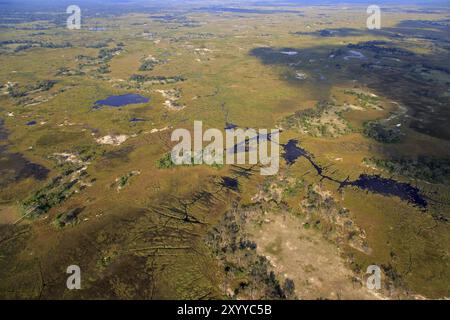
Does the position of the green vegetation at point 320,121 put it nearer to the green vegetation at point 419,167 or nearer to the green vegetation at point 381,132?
the green vegetation at point 381,132

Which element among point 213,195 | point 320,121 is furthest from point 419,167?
point 213,195

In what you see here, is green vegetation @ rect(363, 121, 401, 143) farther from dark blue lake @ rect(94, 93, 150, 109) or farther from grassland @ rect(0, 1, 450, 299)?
dark blue lake @ rect(94, 93, 150, 109)

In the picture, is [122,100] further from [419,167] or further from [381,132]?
[419,167]

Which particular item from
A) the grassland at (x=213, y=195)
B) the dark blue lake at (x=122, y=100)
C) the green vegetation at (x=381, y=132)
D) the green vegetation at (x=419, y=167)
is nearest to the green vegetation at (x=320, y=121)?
the grassland at (x=213, y=195)

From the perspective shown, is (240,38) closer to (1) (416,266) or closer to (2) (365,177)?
(2) (365,177)

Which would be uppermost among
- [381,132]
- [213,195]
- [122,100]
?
[122,100]

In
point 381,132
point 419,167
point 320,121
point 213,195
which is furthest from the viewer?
point 320,121

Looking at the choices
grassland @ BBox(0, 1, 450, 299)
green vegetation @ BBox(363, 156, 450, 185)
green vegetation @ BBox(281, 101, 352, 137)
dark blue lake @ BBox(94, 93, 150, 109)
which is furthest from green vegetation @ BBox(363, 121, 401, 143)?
dark blue lake @ BBox(94, 93, 150, 109)

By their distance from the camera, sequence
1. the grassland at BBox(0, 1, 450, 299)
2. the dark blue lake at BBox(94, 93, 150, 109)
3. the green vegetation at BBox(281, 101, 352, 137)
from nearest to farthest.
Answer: the grassland at BBox(0, 1, 450, 299), the green vegetation at BBox(281, 101, 352, 137), the dark blue lake at BBox(94, 93, 150, 109)
